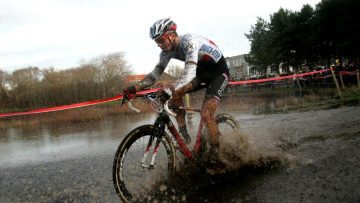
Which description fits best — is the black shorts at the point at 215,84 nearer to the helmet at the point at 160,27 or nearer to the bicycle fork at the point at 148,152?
the helmet at the point at 160,27

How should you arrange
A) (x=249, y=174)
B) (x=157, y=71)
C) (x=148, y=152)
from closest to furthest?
(x=148, y=152)
(x=249, y=174)
(x=157, y=71)

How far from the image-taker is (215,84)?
4.93 m

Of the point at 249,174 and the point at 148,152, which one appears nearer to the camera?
the point at 148,152

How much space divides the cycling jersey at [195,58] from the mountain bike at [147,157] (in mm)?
536

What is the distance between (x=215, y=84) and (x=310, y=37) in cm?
4340

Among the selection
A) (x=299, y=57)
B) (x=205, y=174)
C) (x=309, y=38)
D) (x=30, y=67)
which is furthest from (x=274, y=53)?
(x=30, y=67)

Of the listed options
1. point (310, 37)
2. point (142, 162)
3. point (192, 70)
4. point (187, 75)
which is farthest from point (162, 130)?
point (310, 37)

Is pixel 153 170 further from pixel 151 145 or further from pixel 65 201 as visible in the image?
pixel 65 201

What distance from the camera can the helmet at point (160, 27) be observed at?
4.40 metres

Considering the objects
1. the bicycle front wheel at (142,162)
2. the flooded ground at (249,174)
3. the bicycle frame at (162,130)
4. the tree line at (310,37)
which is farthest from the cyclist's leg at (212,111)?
the tree line at (310,37)

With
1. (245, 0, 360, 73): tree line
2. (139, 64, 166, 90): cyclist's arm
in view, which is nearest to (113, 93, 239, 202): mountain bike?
(139, 64, 166, 90): cyclist's arm

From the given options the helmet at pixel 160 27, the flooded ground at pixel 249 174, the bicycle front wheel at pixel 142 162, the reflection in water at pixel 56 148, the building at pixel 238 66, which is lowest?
the reflection in water at pixel 56 148

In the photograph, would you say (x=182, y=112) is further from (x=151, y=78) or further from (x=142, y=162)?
(x=142, y=162)

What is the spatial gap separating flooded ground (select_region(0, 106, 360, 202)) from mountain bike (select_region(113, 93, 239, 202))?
0.21 metres
